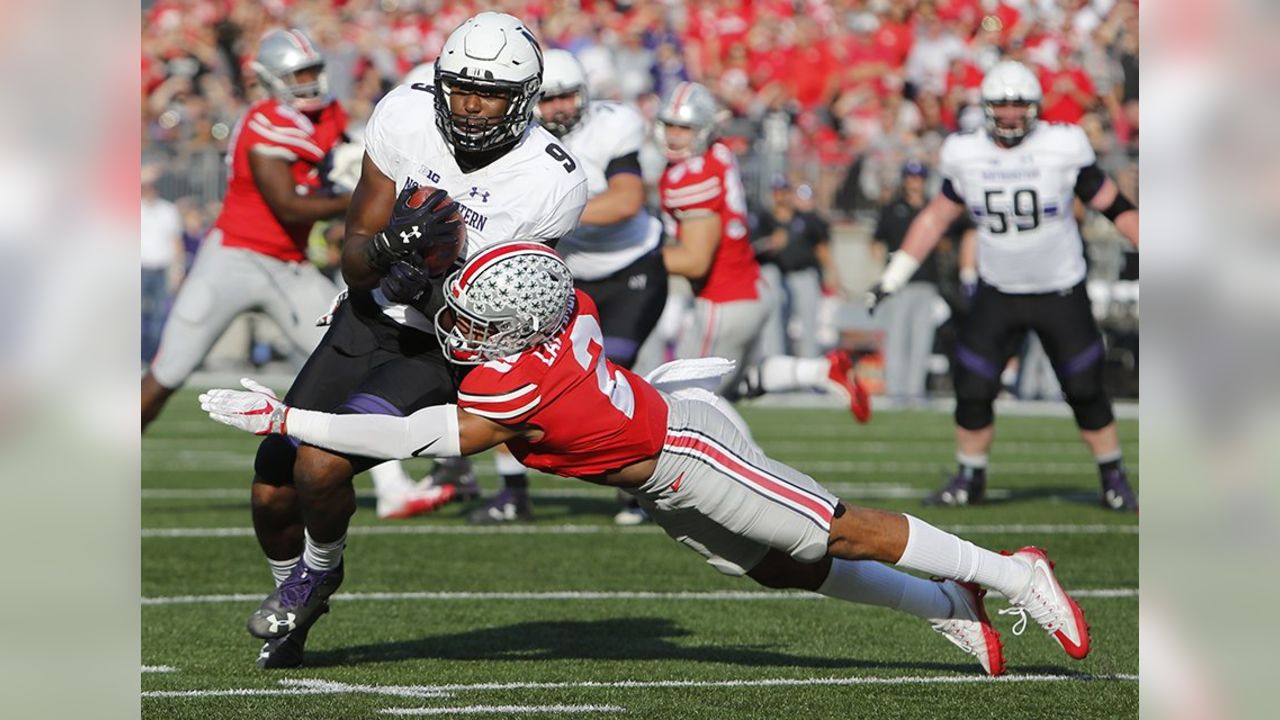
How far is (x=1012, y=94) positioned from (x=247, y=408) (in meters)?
5.89

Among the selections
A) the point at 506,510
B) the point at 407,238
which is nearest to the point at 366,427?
the point at 407,238

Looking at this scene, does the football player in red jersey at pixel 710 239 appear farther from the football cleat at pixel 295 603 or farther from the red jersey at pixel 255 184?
the football cleat at pixel 295 603

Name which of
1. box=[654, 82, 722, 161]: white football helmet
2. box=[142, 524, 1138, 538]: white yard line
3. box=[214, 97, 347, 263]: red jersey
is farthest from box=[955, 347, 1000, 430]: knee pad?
box=[214, 97, 347, 263]: red jersey

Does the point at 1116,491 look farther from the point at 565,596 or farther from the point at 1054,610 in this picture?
the point at 1054,610

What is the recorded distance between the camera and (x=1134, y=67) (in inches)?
690

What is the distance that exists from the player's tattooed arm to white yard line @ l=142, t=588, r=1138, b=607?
1901mm

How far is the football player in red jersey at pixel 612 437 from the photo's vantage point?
4402 millimetres

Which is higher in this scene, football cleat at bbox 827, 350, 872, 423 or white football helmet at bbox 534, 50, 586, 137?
white football helmet at bbox 534, 50, 586, 137

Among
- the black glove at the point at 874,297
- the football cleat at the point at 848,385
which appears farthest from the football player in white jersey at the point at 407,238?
the black glove at the point at 874,297

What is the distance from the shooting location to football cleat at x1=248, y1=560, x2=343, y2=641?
16.8 ft

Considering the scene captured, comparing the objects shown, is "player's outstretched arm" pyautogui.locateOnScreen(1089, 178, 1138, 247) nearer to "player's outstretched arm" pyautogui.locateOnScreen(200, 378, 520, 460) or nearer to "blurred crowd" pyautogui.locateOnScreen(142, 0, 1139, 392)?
"player's outstretched arm" pyautogui.locateOnScreen(200, 378, 520, 460)

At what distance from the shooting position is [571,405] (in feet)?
14.7

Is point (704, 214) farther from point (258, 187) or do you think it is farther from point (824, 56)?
point (824, 56)
